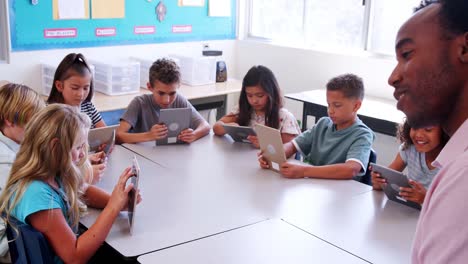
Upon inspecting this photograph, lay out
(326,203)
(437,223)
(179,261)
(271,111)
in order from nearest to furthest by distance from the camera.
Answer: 1. (437,223)
2. (179,261)
3. (326,203)
4. (271,111)

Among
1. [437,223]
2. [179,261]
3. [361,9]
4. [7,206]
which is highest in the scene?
[361,9]

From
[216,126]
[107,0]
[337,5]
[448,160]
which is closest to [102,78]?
[107,0]

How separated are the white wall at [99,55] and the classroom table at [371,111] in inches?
45.1

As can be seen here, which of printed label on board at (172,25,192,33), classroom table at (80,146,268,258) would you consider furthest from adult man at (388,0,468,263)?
printed label on board at (172,25,192,33)

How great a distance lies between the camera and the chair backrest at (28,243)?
1.52m

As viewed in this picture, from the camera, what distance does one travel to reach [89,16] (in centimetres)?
396

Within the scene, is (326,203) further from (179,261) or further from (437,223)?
(437,223)

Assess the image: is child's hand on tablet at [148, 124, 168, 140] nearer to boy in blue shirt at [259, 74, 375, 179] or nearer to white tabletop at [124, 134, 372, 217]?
white tabletop at [124, 134, 372, 217]

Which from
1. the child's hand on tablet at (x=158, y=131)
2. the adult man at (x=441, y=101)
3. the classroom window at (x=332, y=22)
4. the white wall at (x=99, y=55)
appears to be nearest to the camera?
the adult man at (x=441, y=101)

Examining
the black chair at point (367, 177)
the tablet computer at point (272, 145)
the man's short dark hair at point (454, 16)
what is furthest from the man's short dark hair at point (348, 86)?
the man's short dark hair at point (454, 16)

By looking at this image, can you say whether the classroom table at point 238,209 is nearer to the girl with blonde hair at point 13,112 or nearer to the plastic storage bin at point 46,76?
the girl with blonde hair at point 13,112

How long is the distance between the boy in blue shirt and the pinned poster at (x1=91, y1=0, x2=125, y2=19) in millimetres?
2078

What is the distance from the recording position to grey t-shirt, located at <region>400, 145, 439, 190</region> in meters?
2.21

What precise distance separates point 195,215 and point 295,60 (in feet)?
9.85
